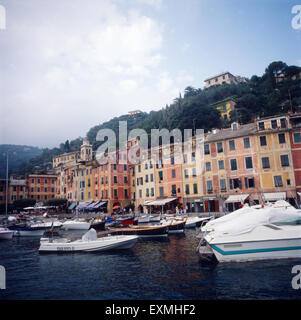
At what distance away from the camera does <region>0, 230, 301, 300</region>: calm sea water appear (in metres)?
9.18

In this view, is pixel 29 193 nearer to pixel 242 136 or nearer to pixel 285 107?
pixel 242 136

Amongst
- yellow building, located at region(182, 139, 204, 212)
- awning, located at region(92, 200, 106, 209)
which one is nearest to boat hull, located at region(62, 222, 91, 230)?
awning, located at region(92, 200, 106, 209)

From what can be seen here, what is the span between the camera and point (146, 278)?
37.1 ft

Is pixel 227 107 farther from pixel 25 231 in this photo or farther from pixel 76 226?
pixel 25 231

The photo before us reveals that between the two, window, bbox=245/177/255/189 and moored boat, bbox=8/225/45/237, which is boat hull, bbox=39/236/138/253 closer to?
moored boat, bbox=8/225/45/237

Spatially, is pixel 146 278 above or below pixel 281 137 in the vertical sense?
below

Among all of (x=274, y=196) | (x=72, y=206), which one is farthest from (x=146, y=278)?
(x=72, y=206)

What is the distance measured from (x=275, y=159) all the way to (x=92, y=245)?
2695 cm

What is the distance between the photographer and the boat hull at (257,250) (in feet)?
40.3

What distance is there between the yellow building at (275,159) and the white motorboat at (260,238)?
21.1 m

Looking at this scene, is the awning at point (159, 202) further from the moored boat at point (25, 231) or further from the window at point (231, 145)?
the moored boat at point (25, 231)

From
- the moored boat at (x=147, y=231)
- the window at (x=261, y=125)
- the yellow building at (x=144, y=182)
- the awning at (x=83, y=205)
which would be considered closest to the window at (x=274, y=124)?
the window at (x=261, y=125)

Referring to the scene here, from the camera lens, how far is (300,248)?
1227 centimetres
